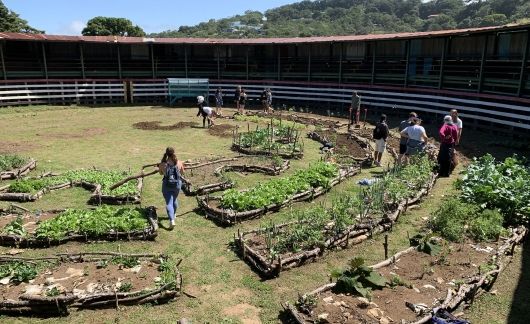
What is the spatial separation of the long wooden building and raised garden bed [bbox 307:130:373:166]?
632cm

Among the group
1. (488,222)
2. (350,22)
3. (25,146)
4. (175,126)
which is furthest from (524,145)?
(350,22)

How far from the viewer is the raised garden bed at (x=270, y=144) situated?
1684 cm

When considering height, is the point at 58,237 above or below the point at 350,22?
below

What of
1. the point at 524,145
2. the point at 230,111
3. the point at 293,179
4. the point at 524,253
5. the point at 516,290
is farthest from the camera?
the point at 230,111

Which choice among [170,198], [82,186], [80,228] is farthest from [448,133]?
[82,186]

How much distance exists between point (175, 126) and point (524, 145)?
51.7 ft

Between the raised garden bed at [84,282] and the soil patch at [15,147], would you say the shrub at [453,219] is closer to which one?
the raised garden bed at [84,282]

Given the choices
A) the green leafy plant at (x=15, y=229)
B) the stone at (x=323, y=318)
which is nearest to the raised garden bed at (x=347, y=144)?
the stone at (x=323, y=318)

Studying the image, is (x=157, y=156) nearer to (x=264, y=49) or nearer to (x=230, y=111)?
(x=230, y=111)

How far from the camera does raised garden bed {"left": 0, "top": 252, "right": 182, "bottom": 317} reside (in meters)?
7.02

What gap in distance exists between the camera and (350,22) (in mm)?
166375

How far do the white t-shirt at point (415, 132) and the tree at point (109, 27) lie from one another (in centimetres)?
8023

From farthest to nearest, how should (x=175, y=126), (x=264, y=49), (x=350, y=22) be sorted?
(x=350, y=22) → (x=264, y=49) → (x=175, y=126)

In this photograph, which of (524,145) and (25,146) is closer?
(524,145)
